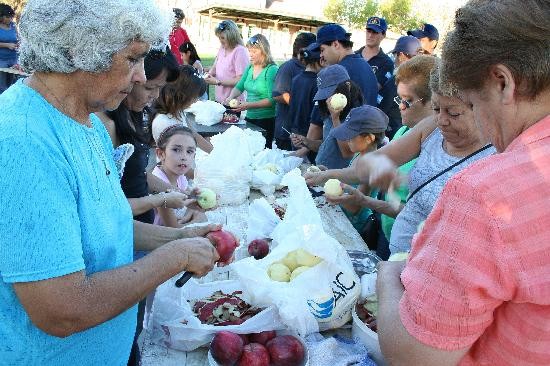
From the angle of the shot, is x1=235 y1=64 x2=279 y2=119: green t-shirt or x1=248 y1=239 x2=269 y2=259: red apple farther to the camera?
x1=235 y1=64 x2=279 y2=119: green t-shirt

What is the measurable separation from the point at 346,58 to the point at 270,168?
1651 millimetres

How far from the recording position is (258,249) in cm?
232

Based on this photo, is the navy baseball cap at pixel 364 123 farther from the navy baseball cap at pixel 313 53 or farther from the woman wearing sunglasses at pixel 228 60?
the woman wearing sunglasses at pixel 228 60

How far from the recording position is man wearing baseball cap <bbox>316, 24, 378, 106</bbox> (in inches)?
178

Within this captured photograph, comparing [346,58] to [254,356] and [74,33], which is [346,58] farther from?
[74,33]

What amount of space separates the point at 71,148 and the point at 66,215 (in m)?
0.21

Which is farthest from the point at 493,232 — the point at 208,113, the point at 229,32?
the point at 229,32

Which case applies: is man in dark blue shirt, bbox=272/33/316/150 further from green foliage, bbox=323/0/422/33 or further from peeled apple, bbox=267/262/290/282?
green foliage, bbox=323/0/422/33

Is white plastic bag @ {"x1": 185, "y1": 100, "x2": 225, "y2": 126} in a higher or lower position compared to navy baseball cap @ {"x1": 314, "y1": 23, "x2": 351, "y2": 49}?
lower

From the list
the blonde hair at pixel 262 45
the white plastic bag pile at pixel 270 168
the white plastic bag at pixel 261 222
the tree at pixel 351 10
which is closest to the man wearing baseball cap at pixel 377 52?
the blonde hair at pixel 262 45

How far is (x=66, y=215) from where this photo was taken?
1079mm

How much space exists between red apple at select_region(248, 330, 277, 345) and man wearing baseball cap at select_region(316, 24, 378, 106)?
3276 mm

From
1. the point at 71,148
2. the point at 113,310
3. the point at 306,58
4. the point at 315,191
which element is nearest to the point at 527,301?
the point at 113,310

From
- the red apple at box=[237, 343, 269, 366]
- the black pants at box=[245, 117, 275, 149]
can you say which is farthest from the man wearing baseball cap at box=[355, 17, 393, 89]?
the red apple at box=[237, 343, 269, 366]
